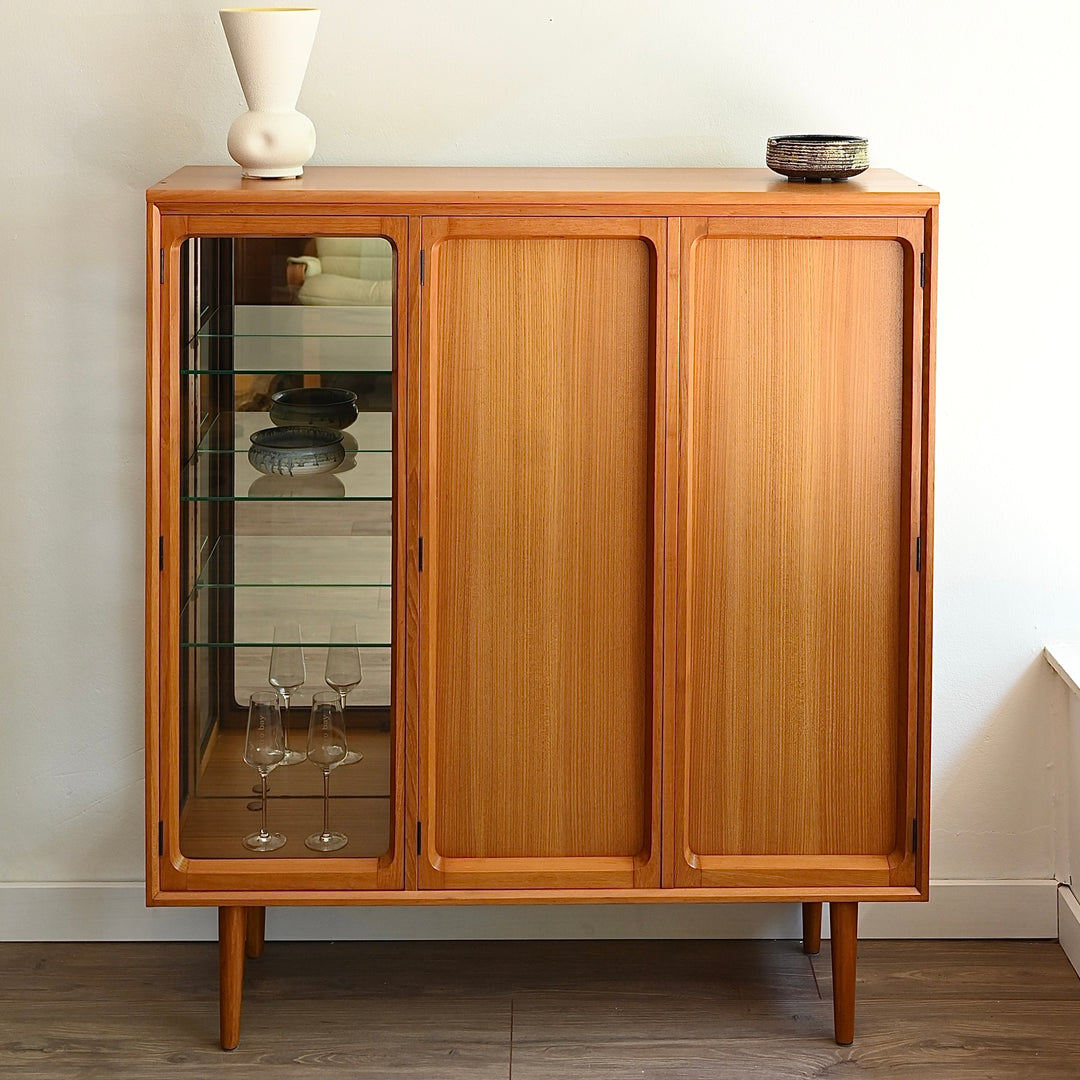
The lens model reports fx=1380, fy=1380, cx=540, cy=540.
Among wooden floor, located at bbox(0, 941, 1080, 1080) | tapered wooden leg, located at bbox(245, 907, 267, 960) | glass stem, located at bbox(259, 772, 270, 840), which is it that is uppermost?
glass stem, located at bbox(259, 772, 270, 840)

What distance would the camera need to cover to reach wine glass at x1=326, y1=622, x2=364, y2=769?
224 cm

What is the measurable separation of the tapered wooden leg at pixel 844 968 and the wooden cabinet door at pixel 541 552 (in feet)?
1.11

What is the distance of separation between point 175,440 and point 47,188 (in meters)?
0.66

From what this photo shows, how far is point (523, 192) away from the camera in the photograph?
6.79ft

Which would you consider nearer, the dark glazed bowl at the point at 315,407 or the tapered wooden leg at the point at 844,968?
the dark glazed bowl at the point at 315,407

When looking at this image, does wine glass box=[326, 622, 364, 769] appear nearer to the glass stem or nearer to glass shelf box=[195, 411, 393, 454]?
the glass stem

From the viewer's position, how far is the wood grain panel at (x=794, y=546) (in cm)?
212

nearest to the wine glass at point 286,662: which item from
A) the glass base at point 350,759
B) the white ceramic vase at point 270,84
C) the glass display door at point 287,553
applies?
the glass display door at point 287,553

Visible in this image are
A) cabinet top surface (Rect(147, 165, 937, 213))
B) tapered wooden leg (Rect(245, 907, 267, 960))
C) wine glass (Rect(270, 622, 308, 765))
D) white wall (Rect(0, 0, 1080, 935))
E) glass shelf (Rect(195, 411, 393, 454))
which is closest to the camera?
cabinet top surface (Rect(147, 165, 937, 213))

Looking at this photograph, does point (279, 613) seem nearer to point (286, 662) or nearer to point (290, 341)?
point (286, 662)

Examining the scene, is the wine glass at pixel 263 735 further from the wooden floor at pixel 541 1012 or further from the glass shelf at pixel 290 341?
the glass shelf at pixel 290 341

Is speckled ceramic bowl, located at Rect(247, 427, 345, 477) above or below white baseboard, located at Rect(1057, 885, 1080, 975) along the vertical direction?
above

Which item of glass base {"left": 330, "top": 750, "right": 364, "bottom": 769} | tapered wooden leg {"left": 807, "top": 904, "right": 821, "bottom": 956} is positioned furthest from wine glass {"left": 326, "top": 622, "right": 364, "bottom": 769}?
tapered wooden leg {"left": 807, "top": 904, "right": 821, "bottom": 956}

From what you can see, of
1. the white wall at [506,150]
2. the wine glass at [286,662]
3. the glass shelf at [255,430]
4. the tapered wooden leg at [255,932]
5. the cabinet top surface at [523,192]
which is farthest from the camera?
the tapered wooden leg at [255,932]
